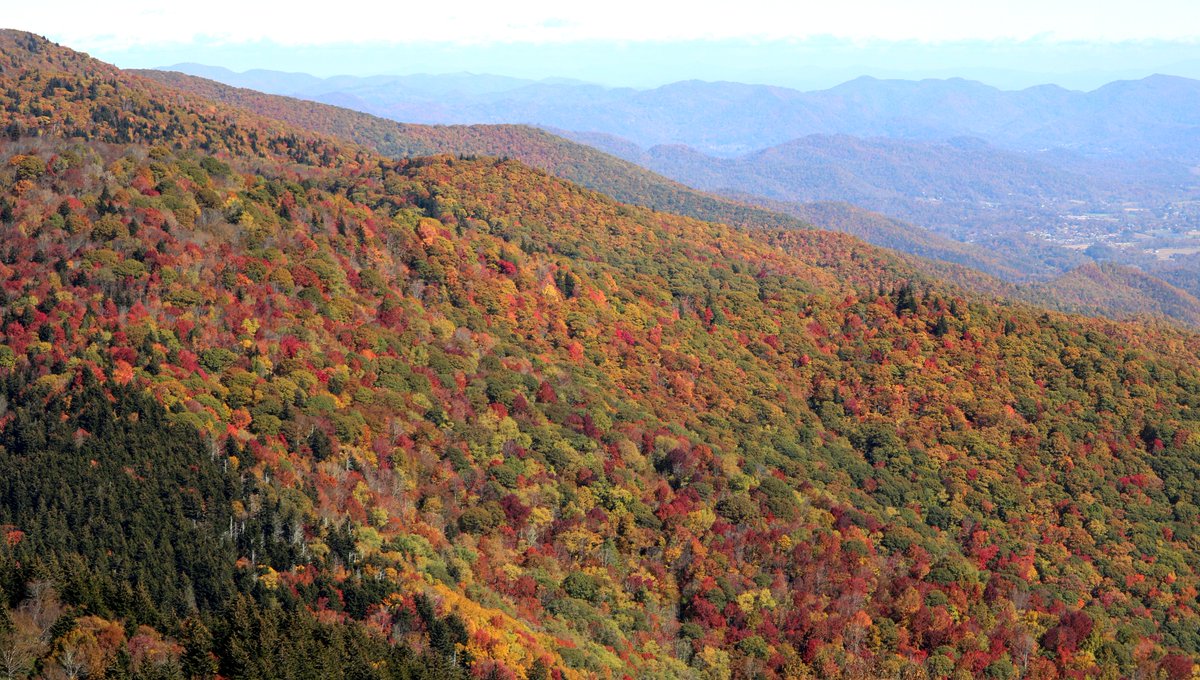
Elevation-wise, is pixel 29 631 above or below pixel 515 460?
above

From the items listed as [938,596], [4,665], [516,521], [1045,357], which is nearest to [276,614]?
[4,665]

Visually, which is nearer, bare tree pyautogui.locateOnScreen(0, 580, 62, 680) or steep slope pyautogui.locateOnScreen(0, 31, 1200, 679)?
bare tree pyautogui.locateOnScreen(0, 580, 62, 680)

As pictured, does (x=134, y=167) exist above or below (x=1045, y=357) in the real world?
above

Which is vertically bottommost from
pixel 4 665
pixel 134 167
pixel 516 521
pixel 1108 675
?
pixel 1108 675

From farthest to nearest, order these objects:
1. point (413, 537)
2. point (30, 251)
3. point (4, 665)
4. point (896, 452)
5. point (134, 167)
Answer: point (896, 452) → point (134, 167) → point (30, 251) → point (413, 537) → point (4, 665)

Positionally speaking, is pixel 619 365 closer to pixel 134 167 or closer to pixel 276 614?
pixel 134 167

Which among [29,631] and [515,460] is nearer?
[29,631]

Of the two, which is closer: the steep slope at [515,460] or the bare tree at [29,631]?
the bare tree at [29,631]

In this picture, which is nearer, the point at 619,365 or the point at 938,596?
the point at 938,596
